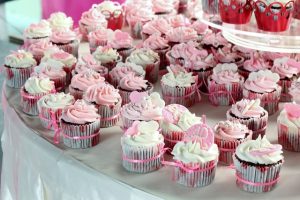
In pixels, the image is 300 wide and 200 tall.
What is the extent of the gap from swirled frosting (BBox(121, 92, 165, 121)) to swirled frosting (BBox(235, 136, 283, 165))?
37 centimetres

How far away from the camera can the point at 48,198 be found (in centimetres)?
223

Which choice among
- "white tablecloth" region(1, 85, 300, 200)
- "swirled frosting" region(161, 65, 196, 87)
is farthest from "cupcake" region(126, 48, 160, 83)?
"white tablecloth" region(1, 85, 300, 200)

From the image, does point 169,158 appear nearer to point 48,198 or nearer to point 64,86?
point 48,198

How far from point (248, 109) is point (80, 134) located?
584 mm

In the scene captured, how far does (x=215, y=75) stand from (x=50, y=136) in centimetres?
70

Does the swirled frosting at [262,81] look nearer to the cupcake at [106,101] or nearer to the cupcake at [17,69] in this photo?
the cupcake at [106,101]

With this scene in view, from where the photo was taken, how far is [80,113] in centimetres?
216

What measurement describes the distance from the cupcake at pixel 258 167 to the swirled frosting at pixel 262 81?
19.3 inches

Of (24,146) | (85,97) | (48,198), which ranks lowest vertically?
(48,198)

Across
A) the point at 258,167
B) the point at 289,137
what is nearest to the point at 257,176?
the point at 258,167

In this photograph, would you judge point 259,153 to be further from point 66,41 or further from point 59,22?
point 59,22

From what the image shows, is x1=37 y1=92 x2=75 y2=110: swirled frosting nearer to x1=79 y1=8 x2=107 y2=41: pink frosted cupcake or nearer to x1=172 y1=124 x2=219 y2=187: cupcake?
x1=172 y1=124 x2=219 y2=187: cupcake

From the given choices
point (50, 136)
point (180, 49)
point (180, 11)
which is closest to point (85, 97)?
point (50, 136)

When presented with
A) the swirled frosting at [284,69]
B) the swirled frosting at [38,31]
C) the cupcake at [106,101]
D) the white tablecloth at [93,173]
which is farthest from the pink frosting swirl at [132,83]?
the swirled frosting at [38,31]
